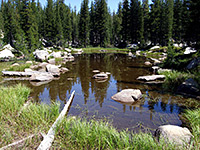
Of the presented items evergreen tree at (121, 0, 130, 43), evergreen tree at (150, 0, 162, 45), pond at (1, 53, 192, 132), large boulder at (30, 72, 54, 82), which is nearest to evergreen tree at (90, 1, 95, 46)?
evergreen tree at (121, 0, 130, 43)

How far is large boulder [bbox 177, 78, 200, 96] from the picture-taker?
954cm

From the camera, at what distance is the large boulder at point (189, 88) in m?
9.54

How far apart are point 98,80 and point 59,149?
33.0ft

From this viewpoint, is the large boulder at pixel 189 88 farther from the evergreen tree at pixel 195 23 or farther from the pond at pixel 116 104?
the evergreen tree at pixel 195 23

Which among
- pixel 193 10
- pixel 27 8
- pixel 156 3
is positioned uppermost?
pixel 156 3

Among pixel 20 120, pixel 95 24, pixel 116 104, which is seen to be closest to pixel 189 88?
pixel 116 104

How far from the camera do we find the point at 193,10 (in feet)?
58.3

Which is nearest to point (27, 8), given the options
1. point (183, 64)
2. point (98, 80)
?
point (98, 80)

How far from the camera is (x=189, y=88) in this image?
976cm

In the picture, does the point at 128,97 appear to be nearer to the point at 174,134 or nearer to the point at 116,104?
the point at 116,104

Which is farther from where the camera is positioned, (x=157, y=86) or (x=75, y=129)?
(x=157, y=86)

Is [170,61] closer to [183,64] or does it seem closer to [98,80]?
[183,64]

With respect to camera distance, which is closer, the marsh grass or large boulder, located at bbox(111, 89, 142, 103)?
the marsh grass

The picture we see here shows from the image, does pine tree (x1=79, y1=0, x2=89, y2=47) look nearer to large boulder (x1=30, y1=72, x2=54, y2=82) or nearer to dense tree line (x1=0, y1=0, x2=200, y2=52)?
dense tree line (x1=0, y1=0, x2=200, y2=52)
